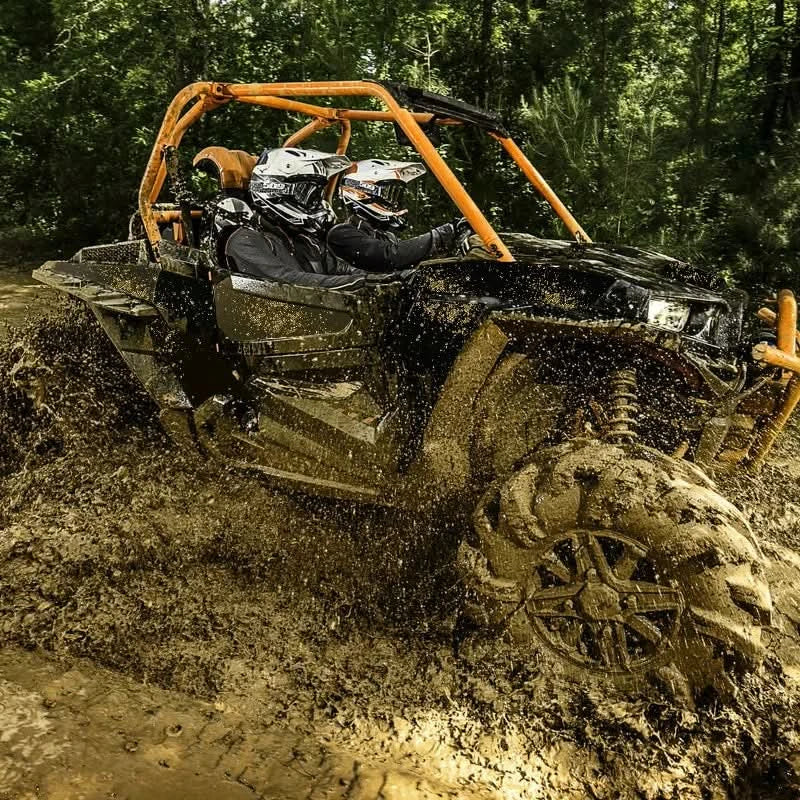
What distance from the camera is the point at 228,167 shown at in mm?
3824

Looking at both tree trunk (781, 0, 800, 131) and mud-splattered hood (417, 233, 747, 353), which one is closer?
mud-splattered hood (417, 233, 747, 353)

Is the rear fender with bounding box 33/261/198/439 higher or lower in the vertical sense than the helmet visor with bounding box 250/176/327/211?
lower

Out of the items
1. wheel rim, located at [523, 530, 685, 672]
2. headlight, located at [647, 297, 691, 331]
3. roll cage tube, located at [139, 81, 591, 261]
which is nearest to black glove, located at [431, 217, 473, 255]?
roll cage tube, located at [139, 81, 591, 261]

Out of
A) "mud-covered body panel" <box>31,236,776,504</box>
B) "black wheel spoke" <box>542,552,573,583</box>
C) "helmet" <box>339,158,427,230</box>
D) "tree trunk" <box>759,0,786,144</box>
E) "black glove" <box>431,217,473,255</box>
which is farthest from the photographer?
"tree trunk" <box>759,0,786,144</box>

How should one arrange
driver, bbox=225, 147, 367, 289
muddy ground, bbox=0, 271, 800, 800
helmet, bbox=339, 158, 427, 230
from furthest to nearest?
1. helmet, bbox=339, 158, 427, 230
2. driver, bbox=225, 147, 367, 289
3. muddy ground, bbox=0, 271, 800, 800

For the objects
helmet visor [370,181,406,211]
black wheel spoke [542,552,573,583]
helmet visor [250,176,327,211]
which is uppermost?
helmet visor [250,176,327,211]

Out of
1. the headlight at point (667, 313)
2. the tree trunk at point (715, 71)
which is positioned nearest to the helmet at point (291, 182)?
the headlight at point (667, 313)

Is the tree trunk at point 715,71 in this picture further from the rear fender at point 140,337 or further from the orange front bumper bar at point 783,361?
the rear fender at point 140,337

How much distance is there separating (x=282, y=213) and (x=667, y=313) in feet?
5.98

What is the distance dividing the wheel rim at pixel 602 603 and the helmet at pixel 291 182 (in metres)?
1.96

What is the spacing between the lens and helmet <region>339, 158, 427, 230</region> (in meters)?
3.94

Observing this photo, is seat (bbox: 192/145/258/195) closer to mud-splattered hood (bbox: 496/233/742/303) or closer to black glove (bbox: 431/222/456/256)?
black glove (bbox: 431/222/456/256)

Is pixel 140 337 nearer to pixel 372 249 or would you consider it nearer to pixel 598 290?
pixel 372 249

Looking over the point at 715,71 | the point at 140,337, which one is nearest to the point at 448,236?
the point at 140,337
